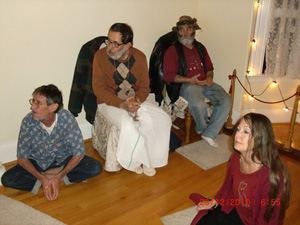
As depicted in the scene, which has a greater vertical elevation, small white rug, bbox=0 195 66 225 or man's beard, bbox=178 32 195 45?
man's beard, bbox=178 32 195 45

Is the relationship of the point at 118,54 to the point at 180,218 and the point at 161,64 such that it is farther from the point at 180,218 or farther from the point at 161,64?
the point at 180,218

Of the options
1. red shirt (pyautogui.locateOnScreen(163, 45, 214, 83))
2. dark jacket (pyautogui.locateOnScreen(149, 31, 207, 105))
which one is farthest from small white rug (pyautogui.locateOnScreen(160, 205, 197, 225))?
red shirt (pyautogui.locateOnScreen(163, 45, 214, 83))

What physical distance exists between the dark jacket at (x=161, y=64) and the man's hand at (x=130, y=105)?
86cm

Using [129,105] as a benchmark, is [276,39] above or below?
above

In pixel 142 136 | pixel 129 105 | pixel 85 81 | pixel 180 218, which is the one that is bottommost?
pixel 180 218

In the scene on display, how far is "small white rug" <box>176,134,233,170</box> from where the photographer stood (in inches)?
114

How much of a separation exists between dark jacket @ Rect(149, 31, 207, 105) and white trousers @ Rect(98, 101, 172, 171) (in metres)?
0.72

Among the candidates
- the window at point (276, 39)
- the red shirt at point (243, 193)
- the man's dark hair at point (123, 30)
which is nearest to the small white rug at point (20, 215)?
the red shirt at point (243, 193)

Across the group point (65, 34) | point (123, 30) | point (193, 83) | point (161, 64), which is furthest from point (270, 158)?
point (65, 34)

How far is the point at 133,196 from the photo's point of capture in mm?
2328

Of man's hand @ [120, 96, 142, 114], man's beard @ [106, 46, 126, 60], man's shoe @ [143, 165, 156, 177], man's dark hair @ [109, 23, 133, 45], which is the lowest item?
man's shoe @ [143, 165, 156, 177]

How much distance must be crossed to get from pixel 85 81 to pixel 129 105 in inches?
26.1

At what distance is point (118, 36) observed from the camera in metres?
2.57

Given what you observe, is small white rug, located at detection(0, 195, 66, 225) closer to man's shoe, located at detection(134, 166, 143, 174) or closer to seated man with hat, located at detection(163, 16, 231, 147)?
man's shoe, located at detection(134, 166, 143, 174)
